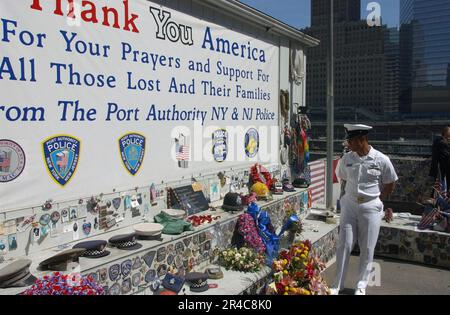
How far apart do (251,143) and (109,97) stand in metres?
3.51

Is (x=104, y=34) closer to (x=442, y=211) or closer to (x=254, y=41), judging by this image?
(x=254, y=41)

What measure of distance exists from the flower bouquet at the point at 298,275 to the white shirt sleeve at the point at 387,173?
4.22 ft

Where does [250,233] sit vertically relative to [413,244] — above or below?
above

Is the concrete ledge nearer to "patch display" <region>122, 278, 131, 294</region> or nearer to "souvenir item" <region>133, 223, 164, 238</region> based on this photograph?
"souvenir item" <region>133, 223, 164, 238</region>

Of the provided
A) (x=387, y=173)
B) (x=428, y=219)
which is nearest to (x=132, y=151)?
(x=387, y=173)

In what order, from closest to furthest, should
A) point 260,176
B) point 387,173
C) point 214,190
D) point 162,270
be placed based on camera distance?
point 162,270
point 387,173
point 214,190
point 260,176

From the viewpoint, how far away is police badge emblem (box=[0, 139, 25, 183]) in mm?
3605

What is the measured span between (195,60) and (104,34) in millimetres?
1702

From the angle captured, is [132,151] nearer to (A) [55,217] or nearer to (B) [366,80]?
(A) [55,217]

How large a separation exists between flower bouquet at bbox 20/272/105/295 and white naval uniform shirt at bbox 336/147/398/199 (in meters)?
2.92

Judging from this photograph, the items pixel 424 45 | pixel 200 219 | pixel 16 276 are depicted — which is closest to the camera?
pixel 16 276

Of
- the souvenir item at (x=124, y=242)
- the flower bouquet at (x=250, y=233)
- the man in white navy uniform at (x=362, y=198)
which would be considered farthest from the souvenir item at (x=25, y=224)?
the man in white navy uniform at (x=362, y=198)

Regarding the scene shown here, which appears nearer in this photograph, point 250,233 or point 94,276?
point 94,276

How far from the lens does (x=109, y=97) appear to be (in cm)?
456
